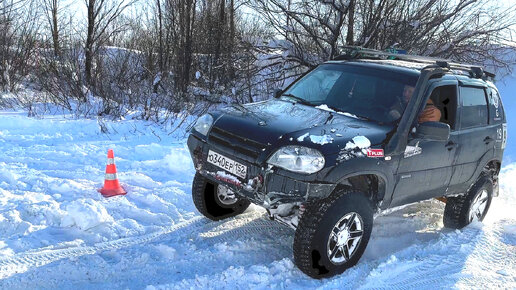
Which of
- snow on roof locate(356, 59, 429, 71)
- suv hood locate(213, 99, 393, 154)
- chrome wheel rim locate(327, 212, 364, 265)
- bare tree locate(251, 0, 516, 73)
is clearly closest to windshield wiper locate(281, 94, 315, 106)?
suv hood locate(213, 99, 393, 154)

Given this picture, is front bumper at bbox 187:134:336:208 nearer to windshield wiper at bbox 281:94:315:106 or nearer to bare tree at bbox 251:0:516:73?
windshield wiper at bbox 281:94:315:106

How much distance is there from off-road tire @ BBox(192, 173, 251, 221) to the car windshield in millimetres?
1300

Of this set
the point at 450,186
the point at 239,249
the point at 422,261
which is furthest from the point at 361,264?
the point at 450,186

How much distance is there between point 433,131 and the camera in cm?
377

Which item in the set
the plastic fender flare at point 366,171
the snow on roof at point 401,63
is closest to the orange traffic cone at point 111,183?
the plastic fender flare at point 366,171

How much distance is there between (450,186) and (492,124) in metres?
1.06

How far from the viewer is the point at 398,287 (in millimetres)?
3436

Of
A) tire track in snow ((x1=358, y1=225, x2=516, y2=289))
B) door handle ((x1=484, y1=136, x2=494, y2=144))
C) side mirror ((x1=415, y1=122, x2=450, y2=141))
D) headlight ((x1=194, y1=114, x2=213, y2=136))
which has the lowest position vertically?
tire track in snow ((x1=358, y1=225, x2=516, y2=289))

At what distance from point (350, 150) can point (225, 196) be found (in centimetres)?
176

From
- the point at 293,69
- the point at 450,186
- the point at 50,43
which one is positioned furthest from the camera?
the point at 50,43

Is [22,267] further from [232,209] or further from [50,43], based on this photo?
[50,43]

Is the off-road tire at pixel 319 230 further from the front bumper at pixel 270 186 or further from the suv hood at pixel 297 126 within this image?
the suv hood at pixel 297 126

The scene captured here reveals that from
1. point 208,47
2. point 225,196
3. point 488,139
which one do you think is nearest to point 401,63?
point 488,139

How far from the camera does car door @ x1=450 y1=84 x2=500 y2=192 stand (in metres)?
4.55
